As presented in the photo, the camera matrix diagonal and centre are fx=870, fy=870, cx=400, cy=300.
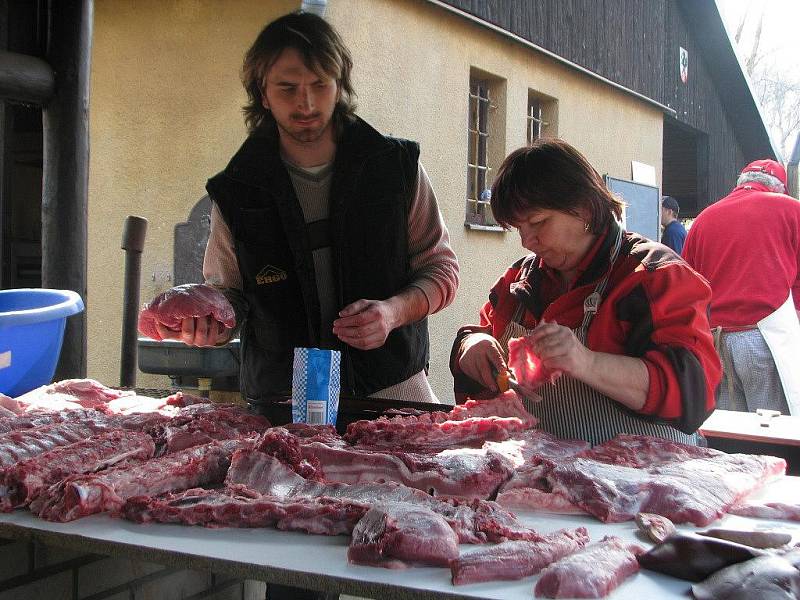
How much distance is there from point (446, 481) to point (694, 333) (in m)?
1.01

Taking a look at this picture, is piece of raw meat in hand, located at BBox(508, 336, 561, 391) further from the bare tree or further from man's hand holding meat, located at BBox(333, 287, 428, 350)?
the bare tree

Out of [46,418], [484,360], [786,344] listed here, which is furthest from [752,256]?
[46,418]

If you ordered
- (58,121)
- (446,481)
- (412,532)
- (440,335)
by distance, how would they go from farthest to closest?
(440,335), (58,121), (446,481), (412,532)

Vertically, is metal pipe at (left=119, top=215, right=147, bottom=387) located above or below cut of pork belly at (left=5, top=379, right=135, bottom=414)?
above

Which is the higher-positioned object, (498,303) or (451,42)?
(451,42)

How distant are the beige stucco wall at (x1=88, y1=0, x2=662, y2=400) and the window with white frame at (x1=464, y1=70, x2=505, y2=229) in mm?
365

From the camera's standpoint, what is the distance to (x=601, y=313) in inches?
113

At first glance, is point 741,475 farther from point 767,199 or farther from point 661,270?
point 767,199

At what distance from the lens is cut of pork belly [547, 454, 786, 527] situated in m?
2.00

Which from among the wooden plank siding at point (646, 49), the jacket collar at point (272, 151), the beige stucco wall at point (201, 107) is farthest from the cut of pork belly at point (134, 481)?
the wooden plank siding at point (646, 49)

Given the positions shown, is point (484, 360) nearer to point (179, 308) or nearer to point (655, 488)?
point (179, 308)

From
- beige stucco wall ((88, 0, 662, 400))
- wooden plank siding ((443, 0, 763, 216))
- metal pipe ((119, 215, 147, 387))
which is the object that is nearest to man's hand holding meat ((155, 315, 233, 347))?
metal pipe ((119, 215, 147, 387))

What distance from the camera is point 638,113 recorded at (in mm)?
13898

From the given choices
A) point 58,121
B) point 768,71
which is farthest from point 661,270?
point 768,71
